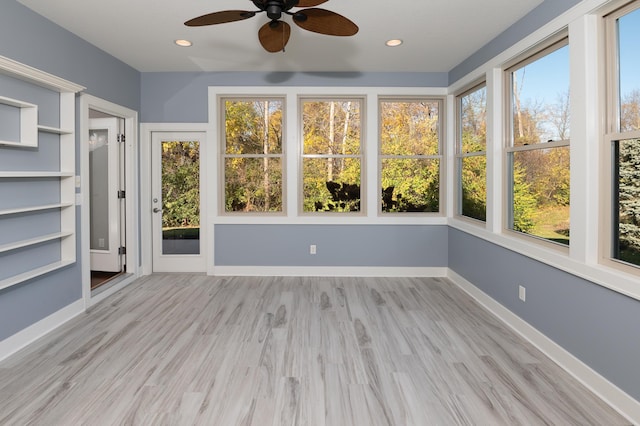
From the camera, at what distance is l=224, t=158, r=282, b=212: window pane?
4.90m

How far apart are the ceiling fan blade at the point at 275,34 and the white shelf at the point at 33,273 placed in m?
2.53

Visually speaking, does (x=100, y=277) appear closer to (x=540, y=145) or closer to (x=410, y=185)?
(x=410, y=185)

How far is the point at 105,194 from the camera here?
4773mm

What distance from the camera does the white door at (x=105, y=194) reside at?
466 cm

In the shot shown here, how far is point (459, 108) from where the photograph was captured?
4672mm

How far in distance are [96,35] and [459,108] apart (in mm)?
4151

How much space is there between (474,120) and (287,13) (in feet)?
9.21

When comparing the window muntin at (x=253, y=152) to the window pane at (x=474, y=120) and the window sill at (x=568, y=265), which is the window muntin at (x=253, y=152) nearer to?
the window pane at (x=474, y=120)

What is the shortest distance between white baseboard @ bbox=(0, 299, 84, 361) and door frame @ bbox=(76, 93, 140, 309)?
7.1 inches

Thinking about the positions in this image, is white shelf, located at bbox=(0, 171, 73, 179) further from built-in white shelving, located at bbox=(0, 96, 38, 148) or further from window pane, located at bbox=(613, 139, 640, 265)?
window pane, located at bbox=(613, 139, 640, 265)

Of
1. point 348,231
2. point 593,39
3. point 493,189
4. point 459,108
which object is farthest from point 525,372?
point 459,108

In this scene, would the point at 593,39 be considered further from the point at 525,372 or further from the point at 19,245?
the point at 19,245

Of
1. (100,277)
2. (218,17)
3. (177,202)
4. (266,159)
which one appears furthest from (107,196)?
(218,17)

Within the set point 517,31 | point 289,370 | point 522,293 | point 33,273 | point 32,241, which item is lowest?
point 289,370
